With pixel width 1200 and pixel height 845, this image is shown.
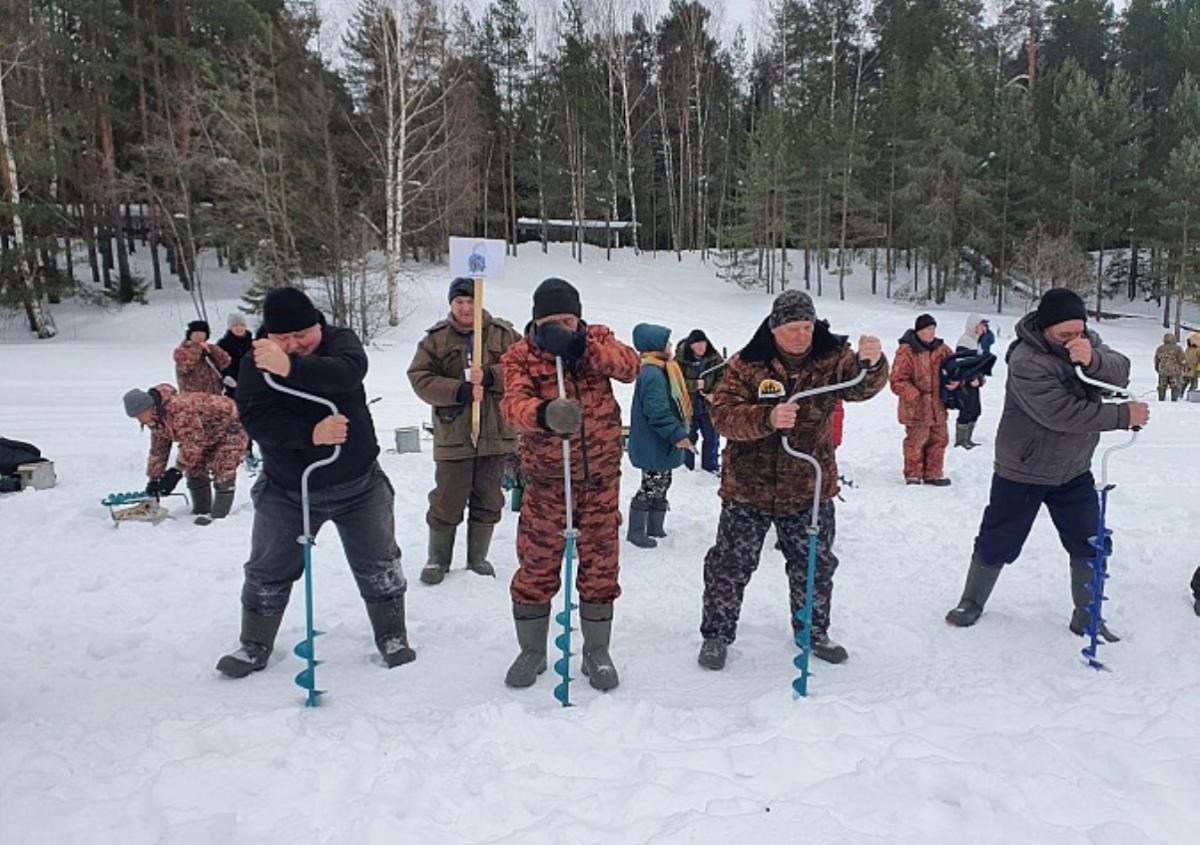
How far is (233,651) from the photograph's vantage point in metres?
4.28

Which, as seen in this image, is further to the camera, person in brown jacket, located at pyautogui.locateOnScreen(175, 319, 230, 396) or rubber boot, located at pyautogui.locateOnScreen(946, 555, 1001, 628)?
person in brown jacket, located at pyautogui.locateOnScreen(175, 319, 230, 396)

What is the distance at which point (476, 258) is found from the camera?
5.04m

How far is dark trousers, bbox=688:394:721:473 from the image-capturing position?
29.7 feet

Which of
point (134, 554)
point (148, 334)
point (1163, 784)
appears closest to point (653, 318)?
point (148, 334)

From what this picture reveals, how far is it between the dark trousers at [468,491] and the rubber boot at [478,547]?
44 millimetres

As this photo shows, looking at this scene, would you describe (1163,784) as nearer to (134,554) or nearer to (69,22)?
(134,554)

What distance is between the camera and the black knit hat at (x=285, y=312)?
3664 millimetres

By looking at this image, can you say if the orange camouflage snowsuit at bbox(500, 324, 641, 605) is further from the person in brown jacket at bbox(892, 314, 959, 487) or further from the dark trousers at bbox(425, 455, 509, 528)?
the person in brown jacket at bbox(892, 314, 959, 487)

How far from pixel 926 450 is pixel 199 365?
7.30m

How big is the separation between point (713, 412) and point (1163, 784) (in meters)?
2.23

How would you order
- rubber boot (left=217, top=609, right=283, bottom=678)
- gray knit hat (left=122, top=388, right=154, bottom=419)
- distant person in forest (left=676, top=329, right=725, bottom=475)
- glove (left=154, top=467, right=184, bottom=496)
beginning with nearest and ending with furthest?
rubber boot (left=217, top=609, right=283, bottom=678)
gray knit hat (left=122, top=388, right=154, bottom=419)
glove (left=154, top=467, right=184, bottom=496)
distant person in forest (left=676, top=329, right=725, bottom=475)

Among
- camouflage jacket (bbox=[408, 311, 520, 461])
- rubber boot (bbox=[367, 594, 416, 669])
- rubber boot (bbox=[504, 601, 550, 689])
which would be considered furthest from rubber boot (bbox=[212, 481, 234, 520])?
rubber boot (bbox=[504, 601, 550, 689])

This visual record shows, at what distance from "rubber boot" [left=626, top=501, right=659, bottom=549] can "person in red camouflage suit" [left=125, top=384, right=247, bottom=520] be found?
11.0 feet

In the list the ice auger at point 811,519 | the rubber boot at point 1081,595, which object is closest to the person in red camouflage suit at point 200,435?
the ice auger at point 811,519
